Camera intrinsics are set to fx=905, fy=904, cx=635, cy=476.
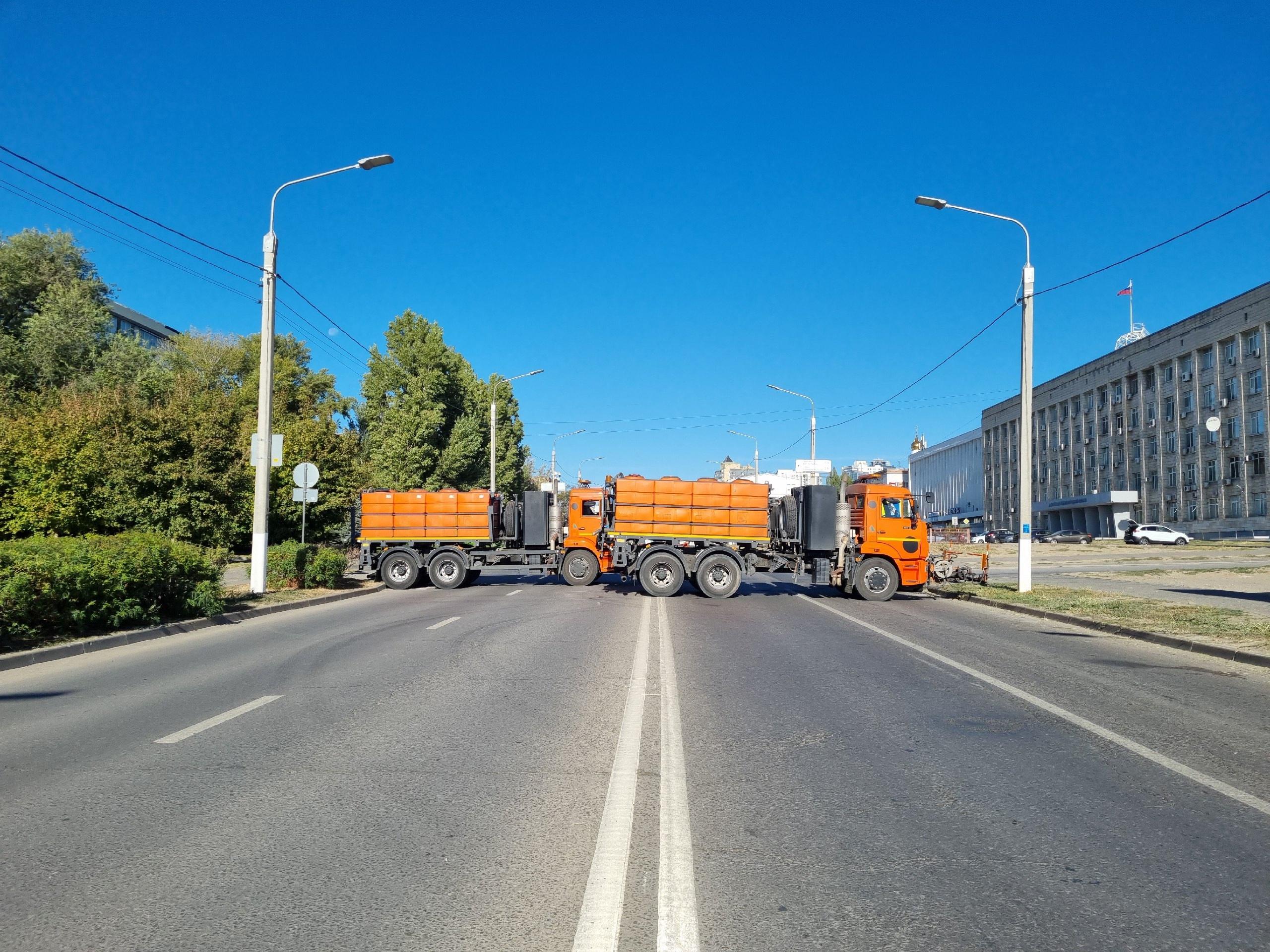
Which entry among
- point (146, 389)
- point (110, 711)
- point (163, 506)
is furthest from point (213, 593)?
point (146, 389)

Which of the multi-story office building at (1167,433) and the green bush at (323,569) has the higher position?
the multi-story office building at (1167,433)

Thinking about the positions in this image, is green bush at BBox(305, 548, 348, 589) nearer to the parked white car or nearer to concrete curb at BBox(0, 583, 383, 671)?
concrete curb at BBox(0, 583, 383, 671)

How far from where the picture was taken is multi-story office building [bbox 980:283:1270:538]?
62594 millimetres

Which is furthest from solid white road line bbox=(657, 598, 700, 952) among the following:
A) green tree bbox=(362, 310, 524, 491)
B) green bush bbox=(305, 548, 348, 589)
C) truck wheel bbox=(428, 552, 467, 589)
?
green tree bbox=(362, 310, 524, 491)

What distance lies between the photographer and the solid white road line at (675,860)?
3568 mm

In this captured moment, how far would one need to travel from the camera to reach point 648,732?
7113mm

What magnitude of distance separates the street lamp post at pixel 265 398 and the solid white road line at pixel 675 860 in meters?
13.7

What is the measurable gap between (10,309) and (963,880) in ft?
145

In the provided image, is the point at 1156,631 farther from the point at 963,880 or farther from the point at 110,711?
the point at 110,711

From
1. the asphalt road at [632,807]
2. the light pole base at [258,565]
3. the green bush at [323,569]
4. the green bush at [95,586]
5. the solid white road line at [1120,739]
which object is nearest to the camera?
the asphalt road at [632,807]

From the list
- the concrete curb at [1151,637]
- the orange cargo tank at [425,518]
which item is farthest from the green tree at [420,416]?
the concrete curb at [1151,637]

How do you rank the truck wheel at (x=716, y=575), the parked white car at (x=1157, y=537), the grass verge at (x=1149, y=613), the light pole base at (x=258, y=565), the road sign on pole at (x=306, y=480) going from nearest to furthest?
the grass verge at (x=1149, y=613) < the light pole base at (x=258, y=565) < the road sign on pole at (x=306, y=480) < the truck wheel at (x=716, y=575) < the parked white car at (x=1157, y=537)

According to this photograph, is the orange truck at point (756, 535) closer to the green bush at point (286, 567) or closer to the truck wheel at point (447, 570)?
the truck wheel at point (447, 570)

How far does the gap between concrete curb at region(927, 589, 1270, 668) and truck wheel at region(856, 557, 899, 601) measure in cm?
213
